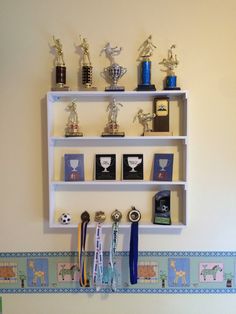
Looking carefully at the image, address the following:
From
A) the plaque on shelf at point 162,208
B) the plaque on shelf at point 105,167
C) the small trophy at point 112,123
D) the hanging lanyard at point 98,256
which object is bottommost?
the hanging lanyard at point 98,256

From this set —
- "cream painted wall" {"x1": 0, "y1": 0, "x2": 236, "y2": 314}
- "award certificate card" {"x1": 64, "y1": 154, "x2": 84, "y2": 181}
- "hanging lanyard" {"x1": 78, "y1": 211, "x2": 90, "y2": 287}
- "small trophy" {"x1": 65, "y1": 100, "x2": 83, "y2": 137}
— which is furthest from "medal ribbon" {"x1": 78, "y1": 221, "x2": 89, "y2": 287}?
"small trophy" {"x1": 65, "y1": 100, "x2": 83, "y2": 137}

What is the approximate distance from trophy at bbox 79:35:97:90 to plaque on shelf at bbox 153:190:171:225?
64 cm

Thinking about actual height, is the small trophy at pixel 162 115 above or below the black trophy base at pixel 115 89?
below

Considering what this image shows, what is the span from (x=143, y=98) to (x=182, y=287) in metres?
1.00

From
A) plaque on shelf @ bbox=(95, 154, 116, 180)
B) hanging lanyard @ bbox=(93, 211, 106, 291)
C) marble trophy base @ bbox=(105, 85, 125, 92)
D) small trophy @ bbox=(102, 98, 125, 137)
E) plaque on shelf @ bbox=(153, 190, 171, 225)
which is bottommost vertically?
hanging lanyard @ bbox=(93, 211, 106, 291)

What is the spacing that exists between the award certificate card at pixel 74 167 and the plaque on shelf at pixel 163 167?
14.7 inches

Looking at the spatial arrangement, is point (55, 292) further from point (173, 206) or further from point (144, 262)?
point (173, 206)

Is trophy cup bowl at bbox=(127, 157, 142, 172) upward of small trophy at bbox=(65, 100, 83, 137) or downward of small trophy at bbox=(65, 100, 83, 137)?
downward

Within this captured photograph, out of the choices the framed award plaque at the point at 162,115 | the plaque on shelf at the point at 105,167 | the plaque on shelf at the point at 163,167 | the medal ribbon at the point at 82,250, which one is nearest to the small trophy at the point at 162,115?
the framed award plaque at the point at 162,115

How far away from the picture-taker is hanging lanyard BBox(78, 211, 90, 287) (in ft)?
4.93

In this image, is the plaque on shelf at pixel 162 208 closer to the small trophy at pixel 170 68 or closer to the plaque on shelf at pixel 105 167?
the plaque on shelf at pixel 105 167

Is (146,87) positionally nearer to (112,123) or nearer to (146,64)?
(146,64)

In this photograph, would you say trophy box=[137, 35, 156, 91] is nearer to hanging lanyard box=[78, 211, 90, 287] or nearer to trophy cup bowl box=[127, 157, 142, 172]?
trophy cup bowl box=[127, 157, 142, 172]

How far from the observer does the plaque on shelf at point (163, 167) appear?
152cm
